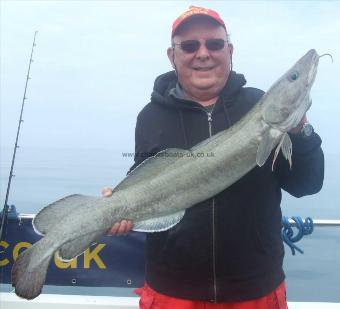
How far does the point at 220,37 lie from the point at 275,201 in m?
1.48

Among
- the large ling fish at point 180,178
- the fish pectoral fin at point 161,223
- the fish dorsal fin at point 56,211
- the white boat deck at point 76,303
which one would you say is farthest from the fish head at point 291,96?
the white boat deck at point 76,303

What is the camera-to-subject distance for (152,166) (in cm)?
337

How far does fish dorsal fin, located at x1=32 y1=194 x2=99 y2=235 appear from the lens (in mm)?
3217

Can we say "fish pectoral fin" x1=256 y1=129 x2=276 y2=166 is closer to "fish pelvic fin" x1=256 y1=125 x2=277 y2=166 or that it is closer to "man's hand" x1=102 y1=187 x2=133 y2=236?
"fish pelvic fin" x1=256 y1=125 x2=277 y2=166

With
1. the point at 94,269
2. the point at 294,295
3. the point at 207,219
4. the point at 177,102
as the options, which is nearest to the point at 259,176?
the point at 207,219

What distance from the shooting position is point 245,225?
3236 millimetres

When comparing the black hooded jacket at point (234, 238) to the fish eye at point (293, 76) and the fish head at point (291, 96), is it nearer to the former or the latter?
the fish head at point (291, 96)

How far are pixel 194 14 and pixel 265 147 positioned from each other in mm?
1401

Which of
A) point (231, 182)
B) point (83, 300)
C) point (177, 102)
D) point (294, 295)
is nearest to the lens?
A: point (231, 182)

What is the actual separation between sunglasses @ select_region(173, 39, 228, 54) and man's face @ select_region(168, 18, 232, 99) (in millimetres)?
25

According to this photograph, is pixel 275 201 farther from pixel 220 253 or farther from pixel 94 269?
pixel 94 269

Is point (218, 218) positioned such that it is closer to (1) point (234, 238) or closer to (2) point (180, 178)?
(1) point (234, 238)

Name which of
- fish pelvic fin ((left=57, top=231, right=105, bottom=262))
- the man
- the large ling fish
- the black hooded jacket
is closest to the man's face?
the man

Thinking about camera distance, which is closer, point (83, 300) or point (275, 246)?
point (275, 246)
